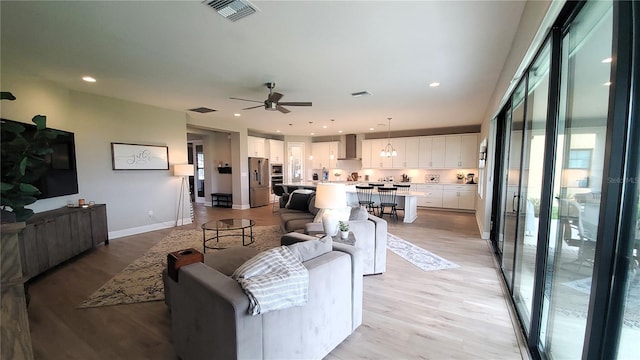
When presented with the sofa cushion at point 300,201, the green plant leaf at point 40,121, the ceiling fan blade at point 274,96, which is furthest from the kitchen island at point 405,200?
the green plant leaf at point 40,121

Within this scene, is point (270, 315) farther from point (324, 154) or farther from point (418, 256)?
point (324, 154)

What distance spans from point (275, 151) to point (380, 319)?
25.6ft

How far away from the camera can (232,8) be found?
2080mm

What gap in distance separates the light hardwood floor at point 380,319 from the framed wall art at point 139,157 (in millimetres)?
1927

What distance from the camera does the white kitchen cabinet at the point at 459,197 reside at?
304 inches

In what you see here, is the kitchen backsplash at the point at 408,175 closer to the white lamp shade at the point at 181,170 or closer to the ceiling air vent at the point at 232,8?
the white lamp shade at the point at 181,170

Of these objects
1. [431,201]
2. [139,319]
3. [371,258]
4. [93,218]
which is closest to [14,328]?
[139,319]

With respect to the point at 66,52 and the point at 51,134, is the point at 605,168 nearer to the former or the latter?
the point at 51,134

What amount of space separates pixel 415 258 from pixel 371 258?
1016mm

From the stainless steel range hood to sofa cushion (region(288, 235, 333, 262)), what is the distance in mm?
7874

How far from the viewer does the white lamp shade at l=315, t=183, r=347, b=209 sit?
108 inches

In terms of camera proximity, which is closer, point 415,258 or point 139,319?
point 139,319

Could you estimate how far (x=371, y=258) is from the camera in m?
3.27

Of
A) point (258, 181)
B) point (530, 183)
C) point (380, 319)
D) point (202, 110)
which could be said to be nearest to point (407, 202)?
point (530, 183)
